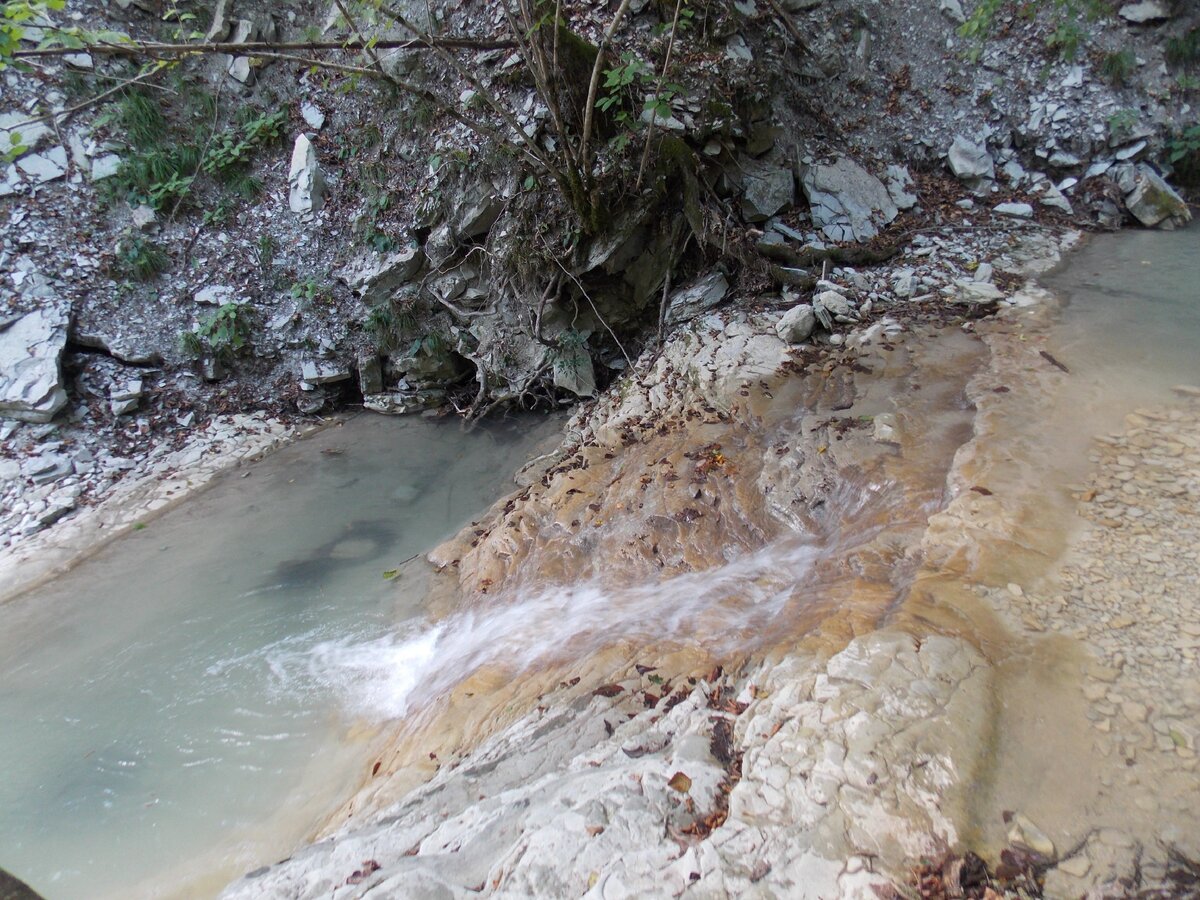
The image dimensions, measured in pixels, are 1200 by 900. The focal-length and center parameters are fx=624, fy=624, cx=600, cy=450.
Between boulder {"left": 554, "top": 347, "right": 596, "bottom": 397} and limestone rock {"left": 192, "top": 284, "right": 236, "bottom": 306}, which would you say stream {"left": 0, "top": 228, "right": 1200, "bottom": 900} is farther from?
limestone rock {"left": 192, "top": 284, "right": 236, "bottom": 306}

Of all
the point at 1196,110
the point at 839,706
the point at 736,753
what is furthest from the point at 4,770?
the point at 1196,110

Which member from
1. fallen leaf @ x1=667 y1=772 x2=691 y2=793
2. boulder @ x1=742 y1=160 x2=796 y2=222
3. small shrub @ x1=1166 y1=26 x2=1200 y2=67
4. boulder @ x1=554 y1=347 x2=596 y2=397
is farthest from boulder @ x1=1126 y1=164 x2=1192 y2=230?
fallen leaf @ x1=667 y1=772 x2=691 y2=793

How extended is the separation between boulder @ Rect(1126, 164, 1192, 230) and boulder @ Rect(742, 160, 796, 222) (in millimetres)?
3891

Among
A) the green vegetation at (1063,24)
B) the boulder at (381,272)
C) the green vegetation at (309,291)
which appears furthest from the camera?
the green vegetation at (309,291)

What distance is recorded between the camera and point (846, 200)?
264 inches

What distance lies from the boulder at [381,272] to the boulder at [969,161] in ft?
21.0

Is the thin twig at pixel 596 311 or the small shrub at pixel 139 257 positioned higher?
the small shrub at pixel 139 257

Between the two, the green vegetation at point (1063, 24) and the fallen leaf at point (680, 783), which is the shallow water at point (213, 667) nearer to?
the fallen leaf at point (680, 783)

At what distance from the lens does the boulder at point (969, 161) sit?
736cm

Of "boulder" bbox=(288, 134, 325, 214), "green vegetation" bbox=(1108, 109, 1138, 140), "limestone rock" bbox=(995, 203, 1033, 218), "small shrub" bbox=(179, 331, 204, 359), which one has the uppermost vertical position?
"boulder" bbox=(288, 134, 325, 214)

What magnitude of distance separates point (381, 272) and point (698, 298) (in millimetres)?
3684

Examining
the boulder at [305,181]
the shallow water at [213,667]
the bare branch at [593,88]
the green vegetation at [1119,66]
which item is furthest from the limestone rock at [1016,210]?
the boulder at [305,181]

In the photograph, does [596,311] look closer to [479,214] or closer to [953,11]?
[479,214]

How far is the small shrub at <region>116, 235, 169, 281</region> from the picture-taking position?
7250 mm
